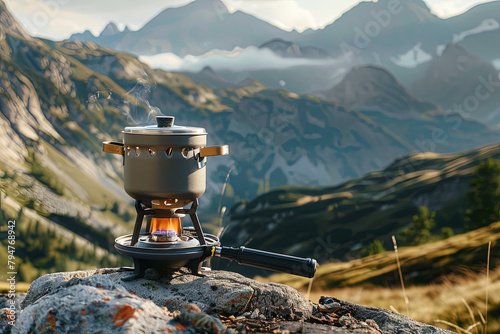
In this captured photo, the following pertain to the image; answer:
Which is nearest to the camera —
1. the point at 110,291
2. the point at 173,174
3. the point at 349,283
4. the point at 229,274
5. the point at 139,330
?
the point at 139,330

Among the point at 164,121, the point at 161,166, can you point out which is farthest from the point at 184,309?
the point at 164,121

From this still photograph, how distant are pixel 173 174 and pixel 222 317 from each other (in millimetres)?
1346

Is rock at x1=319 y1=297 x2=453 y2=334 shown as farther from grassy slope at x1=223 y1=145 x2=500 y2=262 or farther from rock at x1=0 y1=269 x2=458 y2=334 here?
grassy slope at x1=223 y1=145 x2=500 y2=262

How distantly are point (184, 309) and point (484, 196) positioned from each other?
17696 millimetres

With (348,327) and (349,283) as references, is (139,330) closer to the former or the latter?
(348,327)

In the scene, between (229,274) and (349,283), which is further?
(349,283)

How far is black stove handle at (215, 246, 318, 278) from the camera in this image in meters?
4.16

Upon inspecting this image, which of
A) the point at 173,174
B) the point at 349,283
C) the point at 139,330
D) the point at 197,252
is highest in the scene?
the point at 173,174

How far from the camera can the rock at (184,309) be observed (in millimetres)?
2912

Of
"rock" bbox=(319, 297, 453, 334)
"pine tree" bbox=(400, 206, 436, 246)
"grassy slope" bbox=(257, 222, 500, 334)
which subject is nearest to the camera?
"rock" bbox=(319, 297, 453, 334)

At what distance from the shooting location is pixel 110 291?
3229mm

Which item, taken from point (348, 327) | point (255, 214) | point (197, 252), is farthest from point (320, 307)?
point (255, 214)

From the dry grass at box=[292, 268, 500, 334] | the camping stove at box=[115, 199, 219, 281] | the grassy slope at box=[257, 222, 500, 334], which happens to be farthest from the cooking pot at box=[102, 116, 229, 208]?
the grassy slope at box=[257, 222, 500, 334]

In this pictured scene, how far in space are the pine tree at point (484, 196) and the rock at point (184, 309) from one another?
1525 cm
